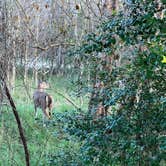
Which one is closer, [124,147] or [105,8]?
[124,147]

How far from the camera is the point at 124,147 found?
9.71ft

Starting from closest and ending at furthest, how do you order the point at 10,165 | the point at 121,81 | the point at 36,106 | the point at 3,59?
the point at 121,81
the point at 3,59
the point at 10,165
the point at 36,106

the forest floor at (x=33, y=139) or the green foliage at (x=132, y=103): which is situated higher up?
the green foliage at (x=132, y=103)

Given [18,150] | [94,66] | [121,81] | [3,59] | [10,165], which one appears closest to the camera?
[121,81]

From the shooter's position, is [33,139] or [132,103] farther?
[33,139]

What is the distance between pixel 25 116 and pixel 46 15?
2.40m

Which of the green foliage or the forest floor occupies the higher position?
the green foliage

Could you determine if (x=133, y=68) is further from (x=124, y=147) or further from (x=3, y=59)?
(x=3, y=59)

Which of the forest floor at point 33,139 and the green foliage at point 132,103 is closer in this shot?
the green foliage at point 132,103

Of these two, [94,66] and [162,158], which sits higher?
[94,66]

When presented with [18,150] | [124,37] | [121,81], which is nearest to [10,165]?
[18,150]

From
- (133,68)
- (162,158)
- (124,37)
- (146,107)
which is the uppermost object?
(124,37)

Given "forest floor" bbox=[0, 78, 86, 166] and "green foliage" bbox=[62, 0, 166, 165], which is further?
"forest floor" bbox=[0, 78, 86, 166]

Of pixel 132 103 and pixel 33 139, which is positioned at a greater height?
pixel 132 103
